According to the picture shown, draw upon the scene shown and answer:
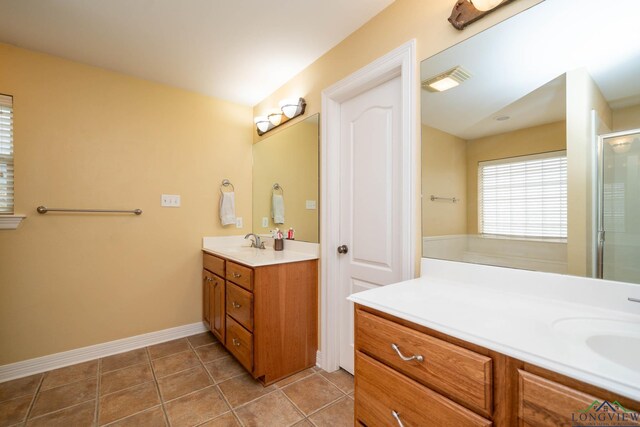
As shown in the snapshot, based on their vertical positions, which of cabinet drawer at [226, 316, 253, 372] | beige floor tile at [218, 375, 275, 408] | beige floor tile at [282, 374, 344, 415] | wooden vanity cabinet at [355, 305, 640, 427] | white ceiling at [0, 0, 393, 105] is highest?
white ceiling at [0, 0, 393, 105]

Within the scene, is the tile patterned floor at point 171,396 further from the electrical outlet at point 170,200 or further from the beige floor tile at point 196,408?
the electrical outlet at point 170,200

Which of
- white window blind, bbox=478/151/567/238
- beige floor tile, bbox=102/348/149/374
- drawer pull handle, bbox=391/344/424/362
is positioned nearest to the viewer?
drawer pull handle, bbox=391/344/424/362

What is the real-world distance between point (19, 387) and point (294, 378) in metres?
1.85

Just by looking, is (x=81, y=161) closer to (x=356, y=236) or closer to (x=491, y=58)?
(x=356, y=236)

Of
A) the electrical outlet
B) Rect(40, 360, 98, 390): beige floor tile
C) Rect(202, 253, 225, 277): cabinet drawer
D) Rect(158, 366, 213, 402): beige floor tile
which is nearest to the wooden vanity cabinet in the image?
Rect(158, 366, 213, 402): beige floor tile

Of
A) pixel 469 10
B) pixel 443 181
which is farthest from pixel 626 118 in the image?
pixel 469 10

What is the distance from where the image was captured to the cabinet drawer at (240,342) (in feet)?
6.09

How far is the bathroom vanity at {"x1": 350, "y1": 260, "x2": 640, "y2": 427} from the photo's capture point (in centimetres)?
62

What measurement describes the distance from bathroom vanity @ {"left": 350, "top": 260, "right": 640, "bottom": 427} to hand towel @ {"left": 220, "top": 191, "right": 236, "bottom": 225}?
204 centimetres

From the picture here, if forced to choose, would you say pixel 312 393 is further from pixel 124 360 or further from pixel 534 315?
pixel 124 360

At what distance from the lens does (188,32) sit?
1871 mm

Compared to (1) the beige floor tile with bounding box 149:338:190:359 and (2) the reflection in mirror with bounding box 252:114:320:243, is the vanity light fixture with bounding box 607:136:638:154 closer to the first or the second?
(2) the reflection in mirror with bounding box 252:114:320:243

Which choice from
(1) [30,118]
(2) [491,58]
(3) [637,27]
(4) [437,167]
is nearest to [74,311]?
(1) [30,118]

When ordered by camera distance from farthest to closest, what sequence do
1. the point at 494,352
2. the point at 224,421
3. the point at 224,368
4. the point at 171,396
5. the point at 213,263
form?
the point at 213,263 < the point at 224,368 < the point at 171,396 < the point at 224,421 < the point at 494,352
